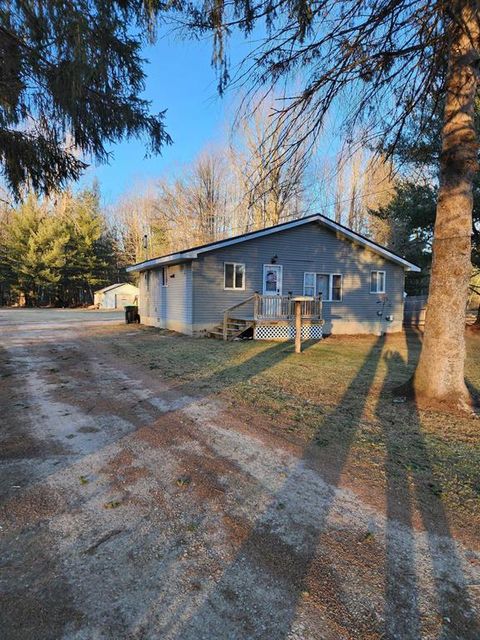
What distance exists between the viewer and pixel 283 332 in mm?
13930

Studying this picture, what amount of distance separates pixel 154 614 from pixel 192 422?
276cm

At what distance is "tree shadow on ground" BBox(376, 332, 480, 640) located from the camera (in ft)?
5.70

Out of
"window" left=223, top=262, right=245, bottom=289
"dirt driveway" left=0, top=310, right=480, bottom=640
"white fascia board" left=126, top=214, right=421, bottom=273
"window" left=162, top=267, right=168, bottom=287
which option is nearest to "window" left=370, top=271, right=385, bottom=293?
"white fascia board" left=126, top=214, right=421, bottom=273

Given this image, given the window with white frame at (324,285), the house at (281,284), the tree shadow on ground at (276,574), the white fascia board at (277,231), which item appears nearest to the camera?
the tree shadow on ground at (276,574)

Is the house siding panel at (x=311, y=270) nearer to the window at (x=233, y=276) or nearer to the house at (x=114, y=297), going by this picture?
the window at (x=233, y=276)

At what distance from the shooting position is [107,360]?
878cm

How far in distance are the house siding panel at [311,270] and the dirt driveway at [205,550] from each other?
32.7 feet

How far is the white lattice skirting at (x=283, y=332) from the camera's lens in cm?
1349

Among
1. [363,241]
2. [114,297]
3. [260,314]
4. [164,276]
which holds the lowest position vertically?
[260,314]

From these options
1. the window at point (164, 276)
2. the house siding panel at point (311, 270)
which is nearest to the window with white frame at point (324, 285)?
the house siding panel at point (311, 270)

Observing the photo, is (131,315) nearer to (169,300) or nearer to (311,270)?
(169,300)

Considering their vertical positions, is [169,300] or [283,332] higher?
[169,300]

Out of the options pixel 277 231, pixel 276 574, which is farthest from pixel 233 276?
pixel 276 574

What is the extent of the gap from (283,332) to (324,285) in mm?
3448
